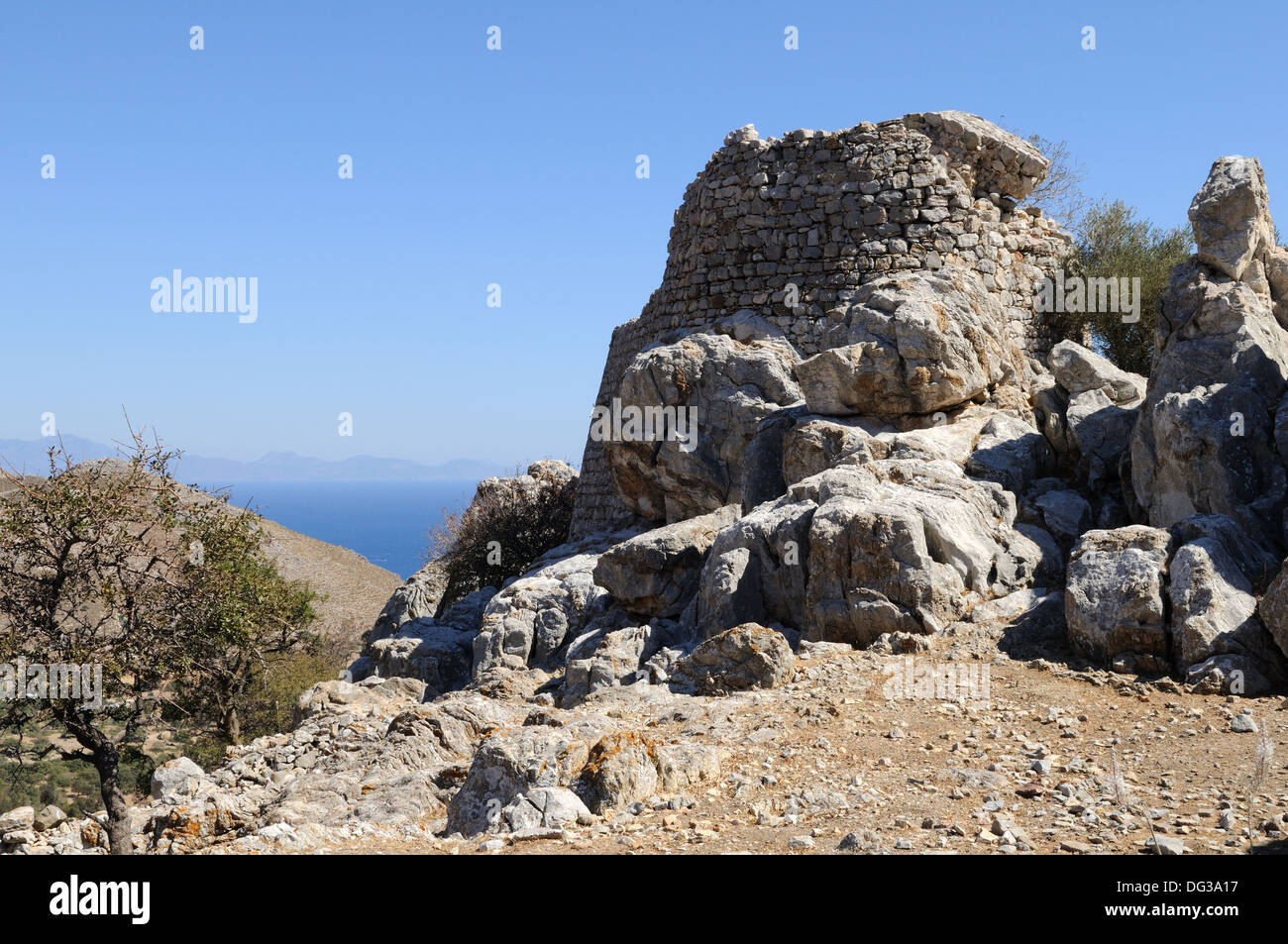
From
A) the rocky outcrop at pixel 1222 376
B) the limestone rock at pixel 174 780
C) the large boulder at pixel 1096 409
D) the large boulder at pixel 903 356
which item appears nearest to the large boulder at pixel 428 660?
the limestone rock at pixel 174 780

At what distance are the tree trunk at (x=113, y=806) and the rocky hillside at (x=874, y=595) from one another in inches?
7.7

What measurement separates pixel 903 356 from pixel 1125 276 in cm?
600

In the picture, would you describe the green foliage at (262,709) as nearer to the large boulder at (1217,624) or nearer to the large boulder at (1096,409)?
the large boulder at (1096,409)

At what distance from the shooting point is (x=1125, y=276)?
16.7 meters

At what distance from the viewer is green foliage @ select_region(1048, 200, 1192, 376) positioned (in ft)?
55.0

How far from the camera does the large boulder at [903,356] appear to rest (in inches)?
513

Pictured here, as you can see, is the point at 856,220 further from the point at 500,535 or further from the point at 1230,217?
the point at 500,535

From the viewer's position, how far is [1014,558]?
10.5 m

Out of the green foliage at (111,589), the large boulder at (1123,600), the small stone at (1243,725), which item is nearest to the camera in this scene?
the small stone at (1243,725)

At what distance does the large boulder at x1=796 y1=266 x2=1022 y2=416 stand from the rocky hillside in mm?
42

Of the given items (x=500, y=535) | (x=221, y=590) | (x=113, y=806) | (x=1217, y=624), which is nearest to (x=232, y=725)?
(x=500, y=535)

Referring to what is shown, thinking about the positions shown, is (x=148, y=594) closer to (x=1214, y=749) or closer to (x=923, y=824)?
(x=923, y=824)

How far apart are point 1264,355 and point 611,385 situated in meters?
12.1
